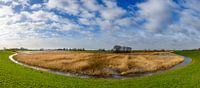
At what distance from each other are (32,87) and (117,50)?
16230cm

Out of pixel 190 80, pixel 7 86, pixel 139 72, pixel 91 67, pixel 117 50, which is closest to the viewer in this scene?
pixel 7 86

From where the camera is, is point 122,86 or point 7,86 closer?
point 7,86

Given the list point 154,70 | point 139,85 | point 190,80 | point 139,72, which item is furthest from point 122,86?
point 154,70

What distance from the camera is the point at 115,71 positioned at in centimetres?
5428

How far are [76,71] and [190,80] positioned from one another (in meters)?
24.6

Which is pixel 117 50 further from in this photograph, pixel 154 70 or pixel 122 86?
pixel 122 86

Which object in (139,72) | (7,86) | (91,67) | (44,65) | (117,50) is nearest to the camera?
(7,86)

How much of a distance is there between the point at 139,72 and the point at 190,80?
18.6 m

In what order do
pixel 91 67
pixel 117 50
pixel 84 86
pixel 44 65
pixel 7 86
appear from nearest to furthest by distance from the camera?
pixel 7 86 < pixel 84 86 < pixel 91 67 < pixel 44 65 < pixel 117 50

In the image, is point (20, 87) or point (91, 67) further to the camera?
point (91, 67)

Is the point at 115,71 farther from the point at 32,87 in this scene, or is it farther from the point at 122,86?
the point at 32,87

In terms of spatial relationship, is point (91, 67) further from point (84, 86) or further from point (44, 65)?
point (84, 86)

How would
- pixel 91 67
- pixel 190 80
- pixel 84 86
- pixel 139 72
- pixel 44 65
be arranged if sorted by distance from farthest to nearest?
pixel 44 65 < pixel 91 67 < pixel 139 72 < pixel 190 80 < pixel 84 86

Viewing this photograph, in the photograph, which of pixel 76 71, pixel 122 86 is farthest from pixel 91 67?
pixel 122 86
